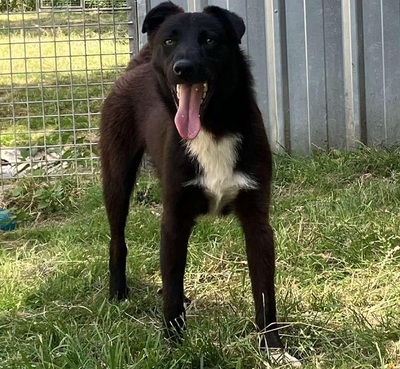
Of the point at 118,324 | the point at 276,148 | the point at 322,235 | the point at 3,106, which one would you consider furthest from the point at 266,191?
the point at 3,106

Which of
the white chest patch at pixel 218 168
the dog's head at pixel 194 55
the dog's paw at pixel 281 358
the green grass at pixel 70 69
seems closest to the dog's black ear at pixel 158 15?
the dog's head at pixel 194 55

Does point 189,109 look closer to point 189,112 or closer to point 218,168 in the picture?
point 189,112

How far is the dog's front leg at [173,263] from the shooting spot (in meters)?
3.45

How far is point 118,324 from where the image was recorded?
348 centimetres

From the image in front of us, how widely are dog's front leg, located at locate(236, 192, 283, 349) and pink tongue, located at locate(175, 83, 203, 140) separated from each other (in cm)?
36

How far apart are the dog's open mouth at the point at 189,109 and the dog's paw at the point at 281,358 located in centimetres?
91

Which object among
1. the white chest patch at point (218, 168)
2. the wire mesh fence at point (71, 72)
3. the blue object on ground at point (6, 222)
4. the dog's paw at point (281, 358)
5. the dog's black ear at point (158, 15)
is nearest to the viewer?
the dog's paw at point (281, 358)

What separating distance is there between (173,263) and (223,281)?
77 centimetres

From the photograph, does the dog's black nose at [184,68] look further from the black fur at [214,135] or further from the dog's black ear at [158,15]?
the dog's black ear at [158,15]

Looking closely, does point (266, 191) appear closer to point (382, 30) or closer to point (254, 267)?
point (254, 267)

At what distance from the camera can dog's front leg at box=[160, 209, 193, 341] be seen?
11.3ft

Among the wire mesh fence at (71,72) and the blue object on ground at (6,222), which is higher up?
the wire mesh fence at (71,72)

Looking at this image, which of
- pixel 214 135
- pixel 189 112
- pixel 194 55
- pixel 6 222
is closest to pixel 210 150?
pixel 214 135

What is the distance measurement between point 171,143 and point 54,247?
1.67 metres
